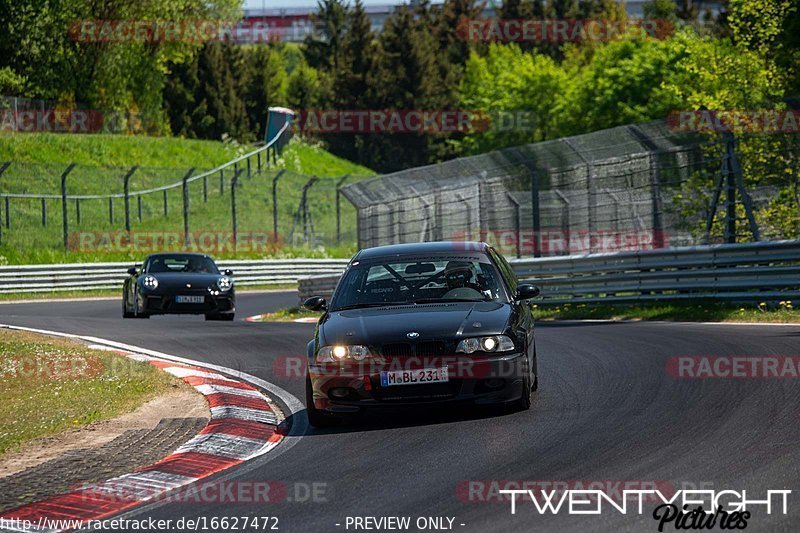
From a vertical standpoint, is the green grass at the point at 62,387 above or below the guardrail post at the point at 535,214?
below

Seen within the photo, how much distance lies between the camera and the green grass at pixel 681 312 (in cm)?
1673

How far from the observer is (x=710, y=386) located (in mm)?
10125

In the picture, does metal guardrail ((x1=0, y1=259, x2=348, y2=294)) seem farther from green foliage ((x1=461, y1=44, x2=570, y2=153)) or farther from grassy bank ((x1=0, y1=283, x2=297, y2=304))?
green foliage ((x1=461, y1=44, x2=570, y2=153))

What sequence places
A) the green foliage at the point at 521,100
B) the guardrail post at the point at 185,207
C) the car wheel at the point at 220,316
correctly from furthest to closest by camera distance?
the green foliage at the point at 521,100, the guardrail post at the point at 185,207, the car wheel at the point at 220,316

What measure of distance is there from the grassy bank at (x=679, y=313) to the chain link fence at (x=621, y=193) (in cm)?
128

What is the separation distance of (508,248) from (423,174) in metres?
2.92

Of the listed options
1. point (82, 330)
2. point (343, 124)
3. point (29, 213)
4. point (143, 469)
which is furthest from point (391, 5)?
point (143, 469)

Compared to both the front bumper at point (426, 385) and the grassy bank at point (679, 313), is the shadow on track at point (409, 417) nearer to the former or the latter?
the front bumper at point (426, 385)

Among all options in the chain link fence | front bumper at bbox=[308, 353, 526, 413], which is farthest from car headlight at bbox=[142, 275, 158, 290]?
front bumper at bbox=[308, 353, 526, 413]

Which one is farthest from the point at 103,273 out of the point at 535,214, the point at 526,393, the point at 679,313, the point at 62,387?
the point at 526,393

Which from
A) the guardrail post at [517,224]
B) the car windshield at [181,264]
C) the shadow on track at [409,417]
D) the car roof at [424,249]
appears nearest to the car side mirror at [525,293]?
the car roof at [424,249]

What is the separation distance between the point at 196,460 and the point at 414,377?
172 cm

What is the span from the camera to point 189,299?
868 inches

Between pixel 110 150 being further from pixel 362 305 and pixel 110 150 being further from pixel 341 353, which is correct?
pixel 341 353
